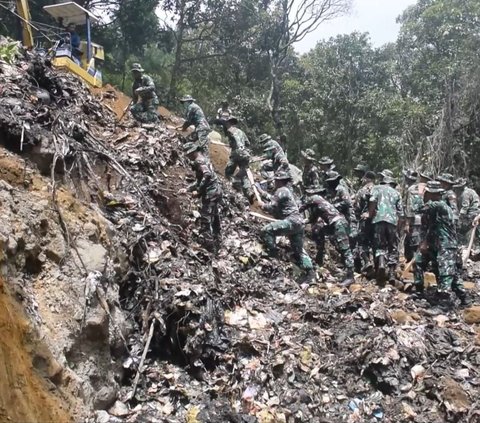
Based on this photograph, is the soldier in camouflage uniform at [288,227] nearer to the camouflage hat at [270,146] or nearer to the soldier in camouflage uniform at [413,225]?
the soldier in camouflage uniform at [413,225]

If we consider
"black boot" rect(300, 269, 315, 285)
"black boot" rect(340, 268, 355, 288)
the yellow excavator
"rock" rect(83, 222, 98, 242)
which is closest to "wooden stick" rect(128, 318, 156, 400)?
"rock" rect(83, 222, 98, 242)

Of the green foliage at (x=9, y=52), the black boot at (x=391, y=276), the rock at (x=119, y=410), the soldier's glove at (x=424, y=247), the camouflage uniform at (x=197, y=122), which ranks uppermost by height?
the green foliage at (x=9, y=52)

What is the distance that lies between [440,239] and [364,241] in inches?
74.7

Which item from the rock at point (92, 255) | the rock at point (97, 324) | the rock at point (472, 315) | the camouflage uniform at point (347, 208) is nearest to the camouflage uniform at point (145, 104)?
the camouflage uniform at point (347, 208)

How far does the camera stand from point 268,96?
2072 centimetres

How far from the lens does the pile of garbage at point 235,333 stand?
17.2 ft

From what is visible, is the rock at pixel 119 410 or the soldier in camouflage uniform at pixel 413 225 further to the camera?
the soldier in camouflage uniform at pixel 413 225

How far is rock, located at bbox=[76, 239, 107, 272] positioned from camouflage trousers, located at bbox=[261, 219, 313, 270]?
3611 millimetres

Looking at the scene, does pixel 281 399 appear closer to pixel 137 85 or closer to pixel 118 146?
pixel 118 146

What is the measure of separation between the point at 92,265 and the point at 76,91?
573 cm

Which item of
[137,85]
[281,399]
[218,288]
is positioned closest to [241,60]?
[137,85]

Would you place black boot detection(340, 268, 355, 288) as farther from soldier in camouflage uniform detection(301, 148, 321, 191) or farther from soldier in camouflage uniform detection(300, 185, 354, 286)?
soldier in camouflage uniform detection(301, 148, 321, 191)

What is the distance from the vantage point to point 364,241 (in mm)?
9367

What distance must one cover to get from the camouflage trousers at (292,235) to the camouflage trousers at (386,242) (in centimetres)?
108
